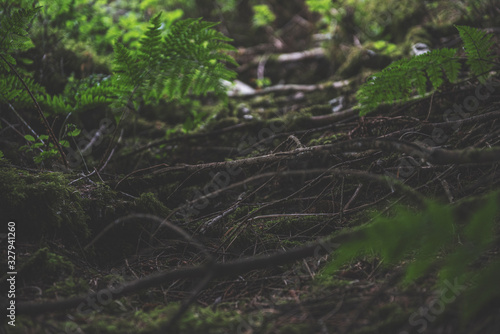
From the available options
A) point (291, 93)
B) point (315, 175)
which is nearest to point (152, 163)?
point (315, 175)

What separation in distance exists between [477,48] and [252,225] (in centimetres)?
198

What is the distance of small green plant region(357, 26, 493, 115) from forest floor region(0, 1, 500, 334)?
30 centimetres

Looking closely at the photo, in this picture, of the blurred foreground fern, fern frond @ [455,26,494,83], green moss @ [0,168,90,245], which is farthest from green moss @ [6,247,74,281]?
fern frond @ [455,26,494,83]

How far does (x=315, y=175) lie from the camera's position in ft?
8.15

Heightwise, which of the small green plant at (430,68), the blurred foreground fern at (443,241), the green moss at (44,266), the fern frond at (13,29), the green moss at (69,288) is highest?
the fern frond at (13,29)

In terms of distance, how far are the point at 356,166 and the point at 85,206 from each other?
190 centimetres

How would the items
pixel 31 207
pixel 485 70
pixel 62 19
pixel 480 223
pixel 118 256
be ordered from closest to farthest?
pixel 480 223, pixel 31 207, pixel 118 256, pixel 485 70, pixel 62 19

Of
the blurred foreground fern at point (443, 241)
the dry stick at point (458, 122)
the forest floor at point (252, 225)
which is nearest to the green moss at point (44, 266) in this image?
the forest floor at point (252, 225)

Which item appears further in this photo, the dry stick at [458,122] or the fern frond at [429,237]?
the dry stick at [458,122]

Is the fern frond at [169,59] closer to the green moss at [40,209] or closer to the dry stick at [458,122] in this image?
the green moss at [40,209]

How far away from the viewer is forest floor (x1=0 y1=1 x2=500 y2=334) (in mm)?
1370

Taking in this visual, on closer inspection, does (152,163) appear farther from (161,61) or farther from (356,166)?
(356,166)

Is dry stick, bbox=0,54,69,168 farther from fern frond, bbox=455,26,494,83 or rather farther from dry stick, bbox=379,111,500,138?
fern frond, bbox=455,26,494,83

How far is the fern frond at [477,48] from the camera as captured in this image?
2188 mm
